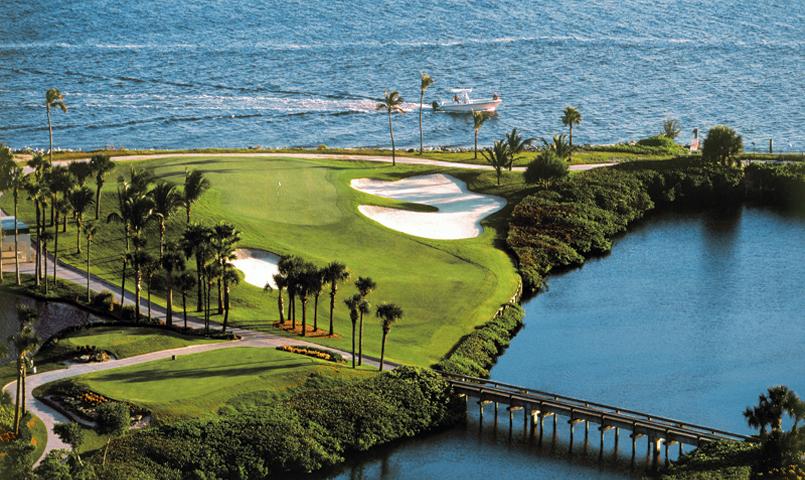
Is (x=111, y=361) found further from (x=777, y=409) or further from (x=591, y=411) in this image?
(x=777, y=409)

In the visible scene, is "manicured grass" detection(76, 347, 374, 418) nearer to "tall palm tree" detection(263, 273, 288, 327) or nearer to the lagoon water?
"tall palm tree" detection(263, 273, 288, 327)

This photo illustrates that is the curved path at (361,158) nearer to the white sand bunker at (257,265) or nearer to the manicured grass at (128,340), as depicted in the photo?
the white sand bunker at (257,265)

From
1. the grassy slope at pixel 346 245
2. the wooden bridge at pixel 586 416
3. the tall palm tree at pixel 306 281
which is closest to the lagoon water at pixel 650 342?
the wooden bridge at pixel 586 416

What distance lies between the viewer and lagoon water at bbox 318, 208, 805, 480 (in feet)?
282

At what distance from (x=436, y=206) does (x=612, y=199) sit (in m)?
18.1

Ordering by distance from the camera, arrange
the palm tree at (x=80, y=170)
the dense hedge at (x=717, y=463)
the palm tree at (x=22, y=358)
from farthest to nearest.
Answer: the palm tree at (x=80, y=170) → the palm tree at (x=22, y=358) → the dense hedge at (x=717, y=463)

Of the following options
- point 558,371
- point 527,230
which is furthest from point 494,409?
point 527,230

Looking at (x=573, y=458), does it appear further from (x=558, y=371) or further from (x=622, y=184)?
(x=622, y=184)

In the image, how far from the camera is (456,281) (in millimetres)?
116438

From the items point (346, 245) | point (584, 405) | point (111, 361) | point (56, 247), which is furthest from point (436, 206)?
point (111, 361)

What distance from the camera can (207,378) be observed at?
89.4 m

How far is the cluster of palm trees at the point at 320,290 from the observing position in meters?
94.2

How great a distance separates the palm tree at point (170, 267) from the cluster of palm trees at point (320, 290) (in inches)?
278

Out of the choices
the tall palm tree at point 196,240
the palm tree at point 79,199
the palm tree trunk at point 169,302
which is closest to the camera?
Result: the palm tree trunk at point 169,302
